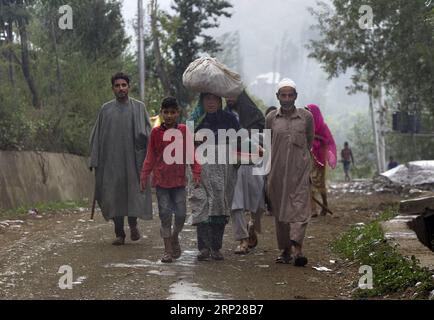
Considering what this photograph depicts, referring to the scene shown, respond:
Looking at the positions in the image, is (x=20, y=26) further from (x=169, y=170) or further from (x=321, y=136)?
(x=169, y=170)

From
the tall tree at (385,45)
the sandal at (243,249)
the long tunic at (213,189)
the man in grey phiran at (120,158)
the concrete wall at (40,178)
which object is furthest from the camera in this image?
the tall tree at (385,45)

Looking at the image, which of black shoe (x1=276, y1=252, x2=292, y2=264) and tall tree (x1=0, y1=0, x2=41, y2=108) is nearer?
black shoe (x1=276, y1=252, x2=292, y2=264)

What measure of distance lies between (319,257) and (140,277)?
2665 millimetres

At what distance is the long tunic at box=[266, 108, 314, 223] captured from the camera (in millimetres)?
8352

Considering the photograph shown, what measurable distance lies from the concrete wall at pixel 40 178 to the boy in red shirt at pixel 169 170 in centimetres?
643

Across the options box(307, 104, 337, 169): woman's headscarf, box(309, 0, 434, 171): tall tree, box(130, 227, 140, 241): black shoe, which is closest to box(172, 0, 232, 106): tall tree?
box(309, 0, 434, 171): tall tree

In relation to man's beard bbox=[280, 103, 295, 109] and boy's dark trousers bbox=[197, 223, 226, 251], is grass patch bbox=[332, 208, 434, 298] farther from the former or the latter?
man's beard bbox=[280, 103, 295, 109]

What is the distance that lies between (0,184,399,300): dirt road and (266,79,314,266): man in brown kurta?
0.32 meters

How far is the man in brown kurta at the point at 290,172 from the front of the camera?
8.32 meters

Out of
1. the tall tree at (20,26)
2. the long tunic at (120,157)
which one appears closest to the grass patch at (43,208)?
the tall tree at (20,26)

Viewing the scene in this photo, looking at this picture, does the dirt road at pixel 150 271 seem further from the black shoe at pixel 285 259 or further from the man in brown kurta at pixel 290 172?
the man in brown kurta at pixel 290 172

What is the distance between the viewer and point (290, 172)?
27.7ft

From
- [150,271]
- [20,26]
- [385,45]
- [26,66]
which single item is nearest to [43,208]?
[20,26]

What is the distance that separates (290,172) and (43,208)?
783 cm
